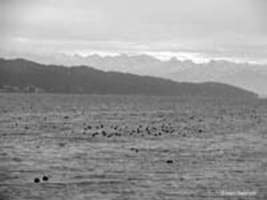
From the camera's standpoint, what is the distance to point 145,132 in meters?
86.6

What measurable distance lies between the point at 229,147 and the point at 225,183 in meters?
25.1

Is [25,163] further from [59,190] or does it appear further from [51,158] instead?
[59,190]

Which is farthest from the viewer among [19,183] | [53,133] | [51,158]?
[53,133]

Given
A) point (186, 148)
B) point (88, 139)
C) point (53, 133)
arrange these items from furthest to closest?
point (53, 133) < point (88, 139) < point (186, 148)

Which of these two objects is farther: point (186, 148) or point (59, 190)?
point (186, 148)

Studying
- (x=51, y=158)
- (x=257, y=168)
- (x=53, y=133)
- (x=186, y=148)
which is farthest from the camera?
(x=53, y=133)

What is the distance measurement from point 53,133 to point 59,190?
4607 cm

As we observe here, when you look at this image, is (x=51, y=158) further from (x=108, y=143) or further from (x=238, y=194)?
(x=238, y=194)

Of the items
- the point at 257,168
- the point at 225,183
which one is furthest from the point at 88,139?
the point at 225,183

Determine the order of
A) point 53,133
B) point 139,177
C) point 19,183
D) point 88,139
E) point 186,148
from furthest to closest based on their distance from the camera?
point 53,133 < point 88,139 < point 186,148 < point 139,177 < point 19,183

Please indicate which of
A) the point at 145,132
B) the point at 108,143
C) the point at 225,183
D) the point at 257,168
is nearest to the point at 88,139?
the point at 108,143

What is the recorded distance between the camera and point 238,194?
37125 mm

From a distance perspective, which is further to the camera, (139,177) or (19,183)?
(139,177)

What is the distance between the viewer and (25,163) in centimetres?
5012
